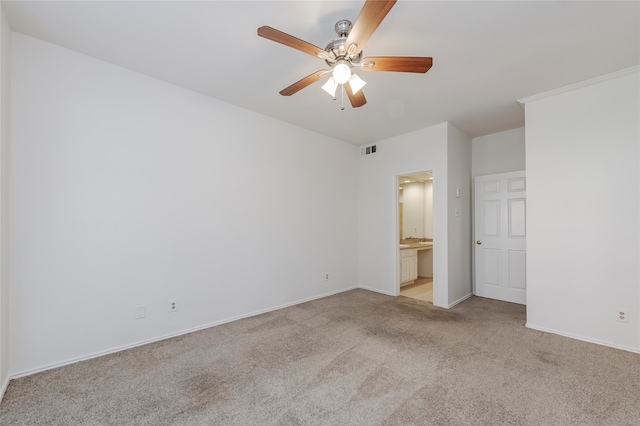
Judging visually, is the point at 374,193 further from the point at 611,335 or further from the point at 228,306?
the point at 611,335

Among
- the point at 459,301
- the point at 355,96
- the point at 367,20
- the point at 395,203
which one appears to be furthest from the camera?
the point at 395,203

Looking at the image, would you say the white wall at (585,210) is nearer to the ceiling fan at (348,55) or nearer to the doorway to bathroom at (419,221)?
the ceiling fan at (348,55)

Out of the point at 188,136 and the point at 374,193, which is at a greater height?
the point at 188,136

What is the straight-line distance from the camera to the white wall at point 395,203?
13.5ft

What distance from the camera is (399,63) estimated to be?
2.01m

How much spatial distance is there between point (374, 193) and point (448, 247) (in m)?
1.56

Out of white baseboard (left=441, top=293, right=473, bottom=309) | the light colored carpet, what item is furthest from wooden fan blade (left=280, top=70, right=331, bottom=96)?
white baseboard (left=441, top=293, right=473, bottom=309)

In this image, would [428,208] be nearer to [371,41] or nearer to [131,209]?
[371,41]

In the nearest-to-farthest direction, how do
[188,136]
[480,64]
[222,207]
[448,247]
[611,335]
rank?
1. [480,64]
2. [611,335]
3. [188,136]
4. [222,207]
5. [448,247]

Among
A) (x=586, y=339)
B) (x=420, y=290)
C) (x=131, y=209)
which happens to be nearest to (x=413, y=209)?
(x=420, y=290)

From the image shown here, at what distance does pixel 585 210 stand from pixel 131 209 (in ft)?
15.4

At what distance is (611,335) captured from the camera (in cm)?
282

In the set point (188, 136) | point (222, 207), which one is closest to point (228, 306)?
point (222, 207)

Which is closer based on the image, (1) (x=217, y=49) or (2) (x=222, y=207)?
(1) (x=217, y=49)
